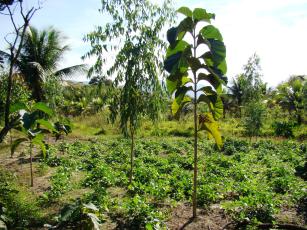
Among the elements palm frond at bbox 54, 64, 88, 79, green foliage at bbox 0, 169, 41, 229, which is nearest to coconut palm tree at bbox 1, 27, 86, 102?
palm frond at bbox 54, 64, 88, 79

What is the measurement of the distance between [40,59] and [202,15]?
1704cm

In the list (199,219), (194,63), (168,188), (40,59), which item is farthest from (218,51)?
(40,59)

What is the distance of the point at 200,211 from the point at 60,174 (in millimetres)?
4330

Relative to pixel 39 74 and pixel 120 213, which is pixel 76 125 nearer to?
pixel 39 74

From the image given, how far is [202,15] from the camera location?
6.21 m

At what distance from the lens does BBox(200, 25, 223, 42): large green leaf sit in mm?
6343

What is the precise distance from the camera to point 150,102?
27.7ft

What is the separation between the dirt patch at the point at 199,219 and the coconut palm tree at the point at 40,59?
14.4 m

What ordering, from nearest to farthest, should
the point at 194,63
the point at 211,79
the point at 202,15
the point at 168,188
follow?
1. the point at 202,15
2. the point at 194,63
3. the point at 211,79
4. the point at 168,188

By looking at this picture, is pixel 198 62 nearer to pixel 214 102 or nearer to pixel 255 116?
pixel 214 102

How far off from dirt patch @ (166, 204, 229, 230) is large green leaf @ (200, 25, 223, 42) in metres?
3.37

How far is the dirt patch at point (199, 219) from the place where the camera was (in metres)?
6.43

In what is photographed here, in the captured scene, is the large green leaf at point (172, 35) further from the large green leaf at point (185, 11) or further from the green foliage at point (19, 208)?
the green foliage at point (19, 208)

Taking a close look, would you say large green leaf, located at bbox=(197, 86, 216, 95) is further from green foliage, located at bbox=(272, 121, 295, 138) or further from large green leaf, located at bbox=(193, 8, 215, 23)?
green foliage, located at bbox=(272, 121, 295, 138)
